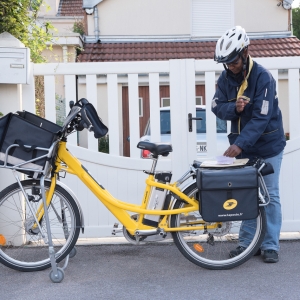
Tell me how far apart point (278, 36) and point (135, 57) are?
4901 mm

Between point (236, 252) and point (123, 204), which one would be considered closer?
point (123, 204)

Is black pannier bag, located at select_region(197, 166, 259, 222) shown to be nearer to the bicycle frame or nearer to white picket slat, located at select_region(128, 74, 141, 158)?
the bicycle frame

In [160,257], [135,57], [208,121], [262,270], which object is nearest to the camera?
[262,270]

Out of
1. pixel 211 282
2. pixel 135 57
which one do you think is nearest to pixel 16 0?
pixel 211 282

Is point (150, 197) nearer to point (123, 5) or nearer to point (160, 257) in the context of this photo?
point (160, 257)

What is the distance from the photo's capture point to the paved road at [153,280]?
155 inches

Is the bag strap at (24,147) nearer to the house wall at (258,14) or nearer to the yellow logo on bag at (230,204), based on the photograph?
the yellow logo on bag at (230,204)

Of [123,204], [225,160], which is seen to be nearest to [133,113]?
[123,204]

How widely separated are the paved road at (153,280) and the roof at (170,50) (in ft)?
37.1

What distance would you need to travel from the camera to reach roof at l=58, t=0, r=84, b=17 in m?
21.3

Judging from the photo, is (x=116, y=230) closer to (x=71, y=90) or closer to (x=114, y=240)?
(x=114, y=240)

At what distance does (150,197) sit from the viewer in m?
4.46

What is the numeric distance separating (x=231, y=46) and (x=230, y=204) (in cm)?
128

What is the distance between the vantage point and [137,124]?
5406 millimetres
